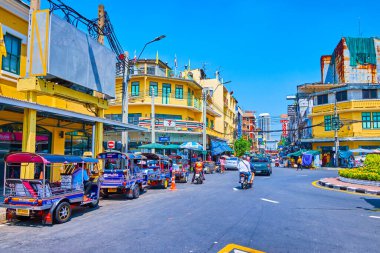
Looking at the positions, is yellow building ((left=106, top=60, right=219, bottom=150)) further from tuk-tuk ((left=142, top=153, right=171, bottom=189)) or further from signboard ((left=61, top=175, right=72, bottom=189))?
signboard ((left=61, top=175, right=72, bottom=189))

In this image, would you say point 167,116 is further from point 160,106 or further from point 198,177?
point 198,177

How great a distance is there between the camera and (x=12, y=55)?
14.6 m

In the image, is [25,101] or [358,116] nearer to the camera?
[25,101]

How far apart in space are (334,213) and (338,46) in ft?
172

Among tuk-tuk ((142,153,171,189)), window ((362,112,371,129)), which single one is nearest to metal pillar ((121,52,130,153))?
tuk-tuk ((142,153,171,189))

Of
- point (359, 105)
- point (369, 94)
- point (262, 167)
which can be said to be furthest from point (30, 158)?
point (369, 94)

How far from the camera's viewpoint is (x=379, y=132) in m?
45.4

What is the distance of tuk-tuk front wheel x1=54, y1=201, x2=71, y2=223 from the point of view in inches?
362

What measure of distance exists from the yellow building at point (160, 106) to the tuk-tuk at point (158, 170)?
14.2 meters

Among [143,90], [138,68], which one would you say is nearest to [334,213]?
[143,90]

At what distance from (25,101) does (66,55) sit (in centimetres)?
367

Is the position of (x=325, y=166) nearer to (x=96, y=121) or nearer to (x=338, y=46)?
(x=338, y=46)

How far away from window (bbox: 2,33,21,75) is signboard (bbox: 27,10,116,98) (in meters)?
1.82

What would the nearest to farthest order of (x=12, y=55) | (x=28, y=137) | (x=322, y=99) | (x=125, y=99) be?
(x=28, y=137) < (x=12, y=55) < (x=125, y=99) < (x=322, y=99)
